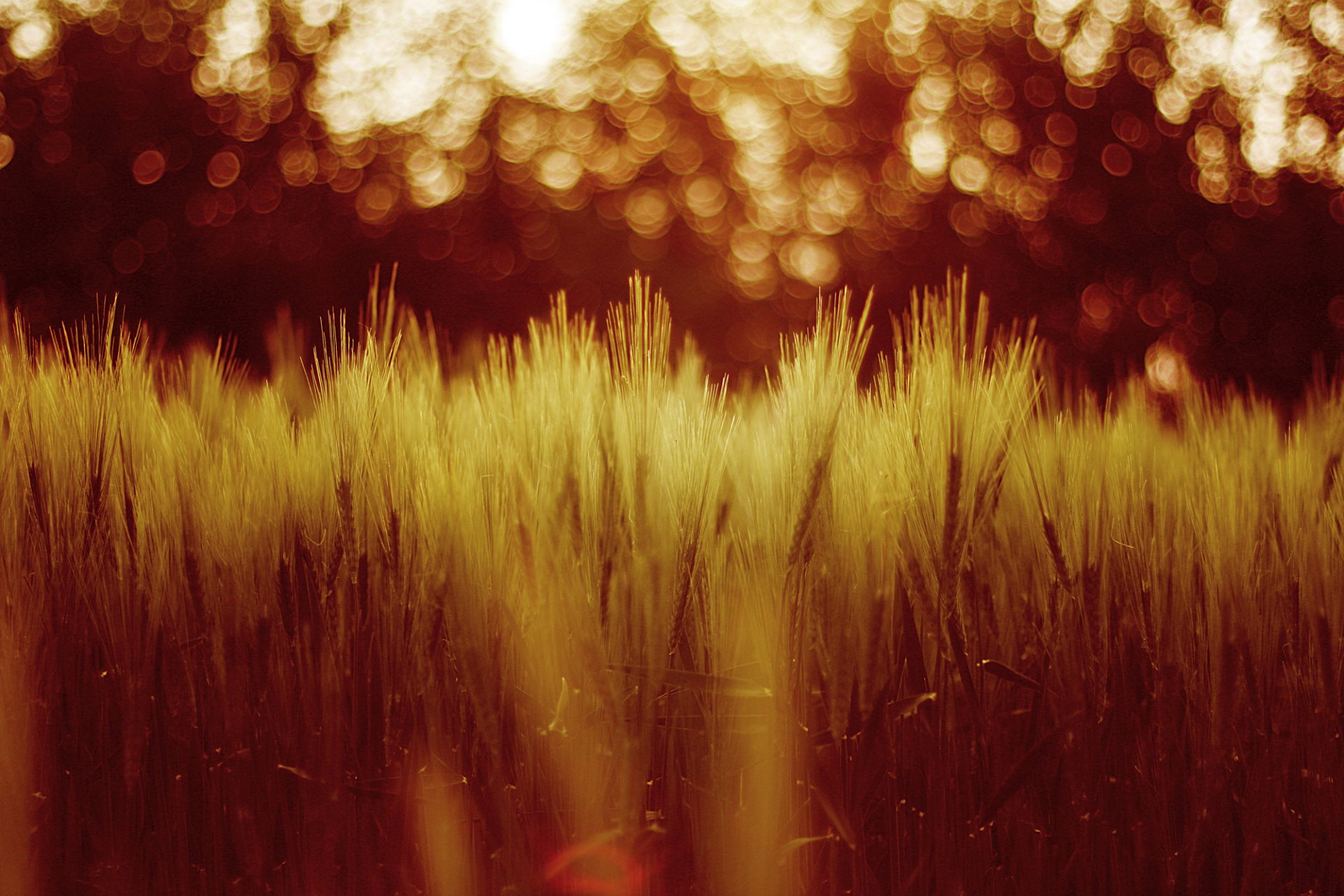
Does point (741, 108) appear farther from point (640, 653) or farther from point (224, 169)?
point (640, 653)

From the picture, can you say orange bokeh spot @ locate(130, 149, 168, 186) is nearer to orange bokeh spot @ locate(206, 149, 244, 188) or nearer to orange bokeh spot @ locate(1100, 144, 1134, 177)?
orange bokeh spot @ locate(206, 149, 244, 188)

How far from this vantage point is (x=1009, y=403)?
105 centimetres

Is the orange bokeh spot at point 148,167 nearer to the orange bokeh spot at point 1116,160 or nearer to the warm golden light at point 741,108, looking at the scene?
the warm golden light at point 741,108

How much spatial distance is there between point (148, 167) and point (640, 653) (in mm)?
8377

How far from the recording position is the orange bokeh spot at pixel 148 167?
7559 mm

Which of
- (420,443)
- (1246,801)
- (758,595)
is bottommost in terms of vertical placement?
(1246,801)

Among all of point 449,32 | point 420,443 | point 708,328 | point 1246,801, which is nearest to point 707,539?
point 420,443

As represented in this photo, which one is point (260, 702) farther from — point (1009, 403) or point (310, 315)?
point (310, 315)

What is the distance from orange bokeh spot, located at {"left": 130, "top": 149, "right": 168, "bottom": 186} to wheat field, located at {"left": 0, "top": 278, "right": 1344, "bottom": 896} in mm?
7709

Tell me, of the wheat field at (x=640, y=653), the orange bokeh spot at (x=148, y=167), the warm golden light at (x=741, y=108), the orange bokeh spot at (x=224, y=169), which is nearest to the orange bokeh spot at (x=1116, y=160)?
the warm golden light at (x=741, y=108)

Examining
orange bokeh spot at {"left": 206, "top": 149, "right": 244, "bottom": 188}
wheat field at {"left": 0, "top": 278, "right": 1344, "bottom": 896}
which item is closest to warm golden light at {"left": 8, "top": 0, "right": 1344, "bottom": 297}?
orange bokeh spot at {"left": 206, "top": 149, "right": 244, "bottom": 188}

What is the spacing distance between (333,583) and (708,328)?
7.62 metres

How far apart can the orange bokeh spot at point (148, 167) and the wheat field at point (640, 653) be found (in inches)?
303

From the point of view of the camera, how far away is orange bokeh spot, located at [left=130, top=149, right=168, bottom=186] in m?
7.56
